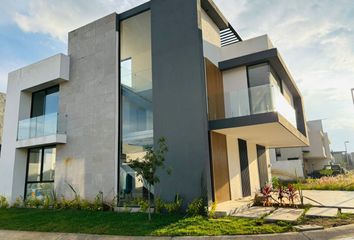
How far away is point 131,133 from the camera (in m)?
11.4

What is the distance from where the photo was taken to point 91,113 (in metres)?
12.5

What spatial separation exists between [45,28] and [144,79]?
196 inches

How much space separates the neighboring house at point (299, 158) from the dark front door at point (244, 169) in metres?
12.9

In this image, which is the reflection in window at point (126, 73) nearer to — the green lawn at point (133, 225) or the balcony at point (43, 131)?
the balcony at point (43, 131)

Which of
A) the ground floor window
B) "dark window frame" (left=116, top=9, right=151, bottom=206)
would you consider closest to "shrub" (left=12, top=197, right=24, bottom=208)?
the ground floor window

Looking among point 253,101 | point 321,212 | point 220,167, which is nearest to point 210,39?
point 253,101

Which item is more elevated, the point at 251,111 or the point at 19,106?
the point at 19,106

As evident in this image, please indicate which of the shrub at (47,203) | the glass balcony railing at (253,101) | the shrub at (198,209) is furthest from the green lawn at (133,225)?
the glass balcony railing at (253,101)

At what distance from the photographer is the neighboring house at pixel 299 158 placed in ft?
90.8

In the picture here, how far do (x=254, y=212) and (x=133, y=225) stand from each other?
397cm

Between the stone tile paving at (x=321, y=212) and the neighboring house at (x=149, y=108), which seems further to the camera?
the neighboring house at (x=149, y=108)

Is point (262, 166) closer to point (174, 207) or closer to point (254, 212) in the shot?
point (254, 212)

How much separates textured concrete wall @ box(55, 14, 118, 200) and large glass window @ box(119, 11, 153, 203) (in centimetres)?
40

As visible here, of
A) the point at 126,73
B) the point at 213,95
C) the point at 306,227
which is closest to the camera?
the point at 306,227
